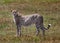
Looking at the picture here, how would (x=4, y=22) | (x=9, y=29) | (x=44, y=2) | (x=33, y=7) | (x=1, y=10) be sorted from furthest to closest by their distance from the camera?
(x=44, y=2) → (x=33, y=7) → (x=1, y=10) → (x=4, y=22) → (x=9, y=29)

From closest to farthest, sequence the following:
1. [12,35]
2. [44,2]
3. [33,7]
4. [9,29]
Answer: [12,35] < [9,29] < [33,7] < [44,2]

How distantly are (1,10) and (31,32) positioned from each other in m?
7.82

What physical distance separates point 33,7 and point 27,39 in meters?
11.5

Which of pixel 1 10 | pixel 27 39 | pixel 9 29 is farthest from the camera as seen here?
pixel 1 10

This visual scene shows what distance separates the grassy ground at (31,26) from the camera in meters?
14.1

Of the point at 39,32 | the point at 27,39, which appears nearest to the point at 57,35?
the point at 39,32

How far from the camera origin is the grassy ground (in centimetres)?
1405

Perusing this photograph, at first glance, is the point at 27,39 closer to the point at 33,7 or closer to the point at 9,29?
the point at 9,29

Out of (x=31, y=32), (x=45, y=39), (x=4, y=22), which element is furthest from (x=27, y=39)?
(x=4, y=22)

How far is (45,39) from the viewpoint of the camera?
46.4 feet

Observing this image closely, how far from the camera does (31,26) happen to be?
16.3 m

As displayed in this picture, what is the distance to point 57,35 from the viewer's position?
597 inches

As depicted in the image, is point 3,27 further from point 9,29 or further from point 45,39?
point 45,39

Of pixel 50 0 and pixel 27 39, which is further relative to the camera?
pixel 50 0
